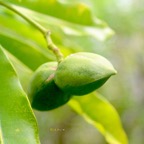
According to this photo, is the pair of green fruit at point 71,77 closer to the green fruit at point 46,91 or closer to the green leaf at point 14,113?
the green fruit at point 46,91

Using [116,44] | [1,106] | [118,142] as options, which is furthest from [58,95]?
[116,44]

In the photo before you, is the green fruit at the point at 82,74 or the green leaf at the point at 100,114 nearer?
the green fruit at the point at 82,74

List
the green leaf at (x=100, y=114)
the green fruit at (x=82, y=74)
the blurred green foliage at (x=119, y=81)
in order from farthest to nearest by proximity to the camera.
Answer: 1. the blurred green foliage at (x=119, y=81)
2. the green leaf at (x=100, y=114)
3. the green fruit at (x=82, y=74)

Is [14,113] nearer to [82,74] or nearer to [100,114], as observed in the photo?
[82,74]

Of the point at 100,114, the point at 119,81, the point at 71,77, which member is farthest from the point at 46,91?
the point at 119,81

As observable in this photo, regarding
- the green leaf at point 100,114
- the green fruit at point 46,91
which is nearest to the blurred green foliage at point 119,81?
the green leaf at point 100,114
